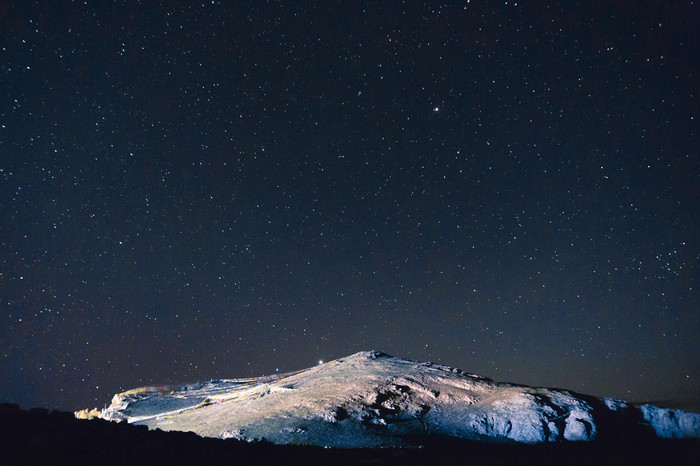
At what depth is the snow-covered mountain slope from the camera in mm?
11695

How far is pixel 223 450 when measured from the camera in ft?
25.3

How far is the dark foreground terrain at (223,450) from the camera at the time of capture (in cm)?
564

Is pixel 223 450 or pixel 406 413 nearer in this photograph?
pixel 223 450

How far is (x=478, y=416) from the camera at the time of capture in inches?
506

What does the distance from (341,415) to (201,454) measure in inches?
274

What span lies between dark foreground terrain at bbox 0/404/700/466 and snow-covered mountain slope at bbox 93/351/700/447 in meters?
0.85

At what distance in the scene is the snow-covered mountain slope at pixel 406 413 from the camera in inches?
460

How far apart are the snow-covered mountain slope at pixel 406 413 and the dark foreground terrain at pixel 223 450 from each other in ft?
2.78

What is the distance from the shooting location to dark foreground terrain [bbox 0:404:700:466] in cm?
564

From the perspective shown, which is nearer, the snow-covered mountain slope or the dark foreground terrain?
the dark foreground terrain

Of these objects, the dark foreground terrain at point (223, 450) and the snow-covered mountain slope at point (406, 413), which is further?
the snow-covered mountain slope at point (406, 413)

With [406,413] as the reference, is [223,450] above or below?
above

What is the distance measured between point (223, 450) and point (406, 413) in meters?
7.93

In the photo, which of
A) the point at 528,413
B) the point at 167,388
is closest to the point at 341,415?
the point at 528,413
